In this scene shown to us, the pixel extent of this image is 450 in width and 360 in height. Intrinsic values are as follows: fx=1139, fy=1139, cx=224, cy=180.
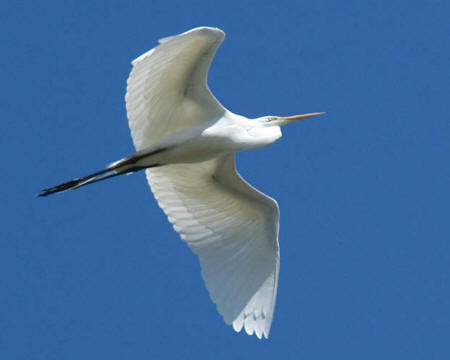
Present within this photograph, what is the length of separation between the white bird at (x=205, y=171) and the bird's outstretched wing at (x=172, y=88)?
11 mm

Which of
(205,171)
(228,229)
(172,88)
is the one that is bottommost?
(228,229)

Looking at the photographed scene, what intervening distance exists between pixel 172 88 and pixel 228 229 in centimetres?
196

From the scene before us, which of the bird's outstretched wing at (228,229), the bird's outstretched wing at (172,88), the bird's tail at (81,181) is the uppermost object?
the bird's outstretched wing at (172,88)

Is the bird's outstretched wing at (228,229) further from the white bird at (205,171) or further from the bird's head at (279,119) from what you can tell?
the bird's head at (279,119)

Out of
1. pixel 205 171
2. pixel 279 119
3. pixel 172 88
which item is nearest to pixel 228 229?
pixel 205 171

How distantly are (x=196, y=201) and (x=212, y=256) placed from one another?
739 mm

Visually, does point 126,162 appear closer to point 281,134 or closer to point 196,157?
point 196,157

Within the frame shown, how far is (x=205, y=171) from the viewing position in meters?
13.1

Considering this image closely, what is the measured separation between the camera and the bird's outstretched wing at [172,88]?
11.2m

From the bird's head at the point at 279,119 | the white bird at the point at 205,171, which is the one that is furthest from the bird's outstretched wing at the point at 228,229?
the bird's head at the point at 279,119

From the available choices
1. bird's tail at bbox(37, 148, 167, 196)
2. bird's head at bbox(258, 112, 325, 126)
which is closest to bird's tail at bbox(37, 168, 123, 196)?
bird's tail at bbox(37, 148, 167, 196)

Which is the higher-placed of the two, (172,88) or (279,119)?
(172,88)

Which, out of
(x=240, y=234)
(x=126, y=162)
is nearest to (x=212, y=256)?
(x=240, y=234)

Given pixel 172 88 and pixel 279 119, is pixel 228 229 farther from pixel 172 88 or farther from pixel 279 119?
pixel 172 88
